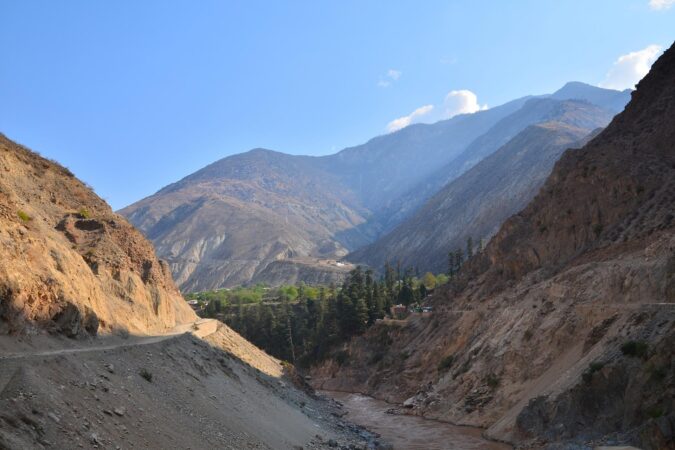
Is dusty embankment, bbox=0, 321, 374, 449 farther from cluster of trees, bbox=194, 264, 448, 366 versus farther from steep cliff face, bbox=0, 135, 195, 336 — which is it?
cluster of trees, bbox=194, 264, 448, 366

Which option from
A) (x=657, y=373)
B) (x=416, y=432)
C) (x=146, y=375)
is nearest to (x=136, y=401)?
(x=146, y=375)

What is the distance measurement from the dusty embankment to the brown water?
13.5 feet

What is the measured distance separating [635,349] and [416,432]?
18.8 m

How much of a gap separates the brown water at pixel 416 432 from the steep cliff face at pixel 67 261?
58.8 feet

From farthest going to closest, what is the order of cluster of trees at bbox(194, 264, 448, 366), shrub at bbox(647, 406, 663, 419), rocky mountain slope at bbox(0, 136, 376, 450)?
cluster of trees at bbox(194, 264, 448, 366) < shrub at bbox(647, 406, 663, 419) < rocky mountain slope at bbox(0, 136, 376, 450)

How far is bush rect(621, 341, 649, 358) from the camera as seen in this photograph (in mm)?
25922

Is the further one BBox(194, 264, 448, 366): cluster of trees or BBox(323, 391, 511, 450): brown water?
BBox(194, 264, 448, 366): cluster of trees

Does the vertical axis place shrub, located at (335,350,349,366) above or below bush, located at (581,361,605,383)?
below

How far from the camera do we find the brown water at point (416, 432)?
1347 inches

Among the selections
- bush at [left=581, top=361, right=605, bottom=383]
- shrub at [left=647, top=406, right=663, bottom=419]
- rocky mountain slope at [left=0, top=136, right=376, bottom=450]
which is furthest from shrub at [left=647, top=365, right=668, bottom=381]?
rocky mountain slope at [left=0, top=136, right=376, bottom=450]

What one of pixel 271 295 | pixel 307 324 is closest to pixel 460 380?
pixel 307 324

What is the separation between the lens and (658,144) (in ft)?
175

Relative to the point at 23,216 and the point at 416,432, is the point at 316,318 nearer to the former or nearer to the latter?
the point at 416,432

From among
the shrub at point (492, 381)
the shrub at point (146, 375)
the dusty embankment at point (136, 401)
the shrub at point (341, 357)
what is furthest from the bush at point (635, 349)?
the shrub at point (341, 357)
